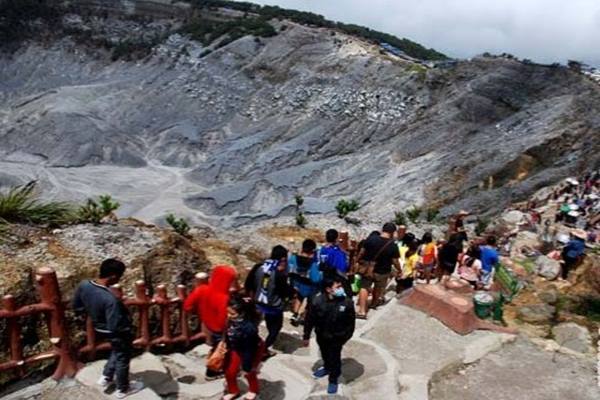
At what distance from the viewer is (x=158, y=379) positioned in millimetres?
7031

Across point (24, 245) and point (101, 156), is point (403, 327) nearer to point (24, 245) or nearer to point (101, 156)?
point (24, 245)

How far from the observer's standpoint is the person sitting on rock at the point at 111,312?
19.8 feet

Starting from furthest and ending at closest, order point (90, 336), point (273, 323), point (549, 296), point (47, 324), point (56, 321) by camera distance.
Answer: point (549, 296)
point (273, 323)
point (90, 336)
point (47, 324)
point (56, 321)

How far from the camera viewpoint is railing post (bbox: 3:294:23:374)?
20.4 feet

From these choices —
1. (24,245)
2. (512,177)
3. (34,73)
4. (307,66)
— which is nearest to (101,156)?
(307,66)

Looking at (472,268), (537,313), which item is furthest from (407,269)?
(537,313)

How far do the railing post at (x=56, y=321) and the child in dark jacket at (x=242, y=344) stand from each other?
5.63 ft

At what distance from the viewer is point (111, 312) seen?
6.04m

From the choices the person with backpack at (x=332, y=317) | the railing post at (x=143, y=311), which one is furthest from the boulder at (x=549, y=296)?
the railing post at (x=143, y=311)

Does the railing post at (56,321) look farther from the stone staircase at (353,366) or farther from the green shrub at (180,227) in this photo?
the green shrub at (180,227)

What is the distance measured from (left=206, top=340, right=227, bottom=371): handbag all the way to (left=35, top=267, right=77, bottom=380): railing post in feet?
4.78

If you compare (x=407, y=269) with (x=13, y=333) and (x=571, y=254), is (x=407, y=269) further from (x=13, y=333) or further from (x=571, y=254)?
(x=13, y=333)

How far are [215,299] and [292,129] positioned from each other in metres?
42.4

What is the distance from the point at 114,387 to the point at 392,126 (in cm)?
4068
